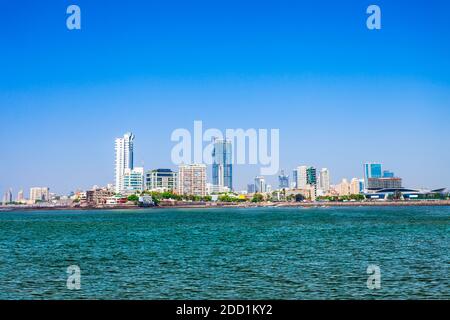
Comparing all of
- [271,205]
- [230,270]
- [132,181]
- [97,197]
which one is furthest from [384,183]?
[230,270]

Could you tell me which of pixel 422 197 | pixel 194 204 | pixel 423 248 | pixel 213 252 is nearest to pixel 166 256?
pixel 213 252

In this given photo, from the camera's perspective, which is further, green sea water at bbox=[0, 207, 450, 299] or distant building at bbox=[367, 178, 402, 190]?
distant building at bbox=[367, 178, 402, 190]

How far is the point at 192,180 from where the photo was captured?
192 m

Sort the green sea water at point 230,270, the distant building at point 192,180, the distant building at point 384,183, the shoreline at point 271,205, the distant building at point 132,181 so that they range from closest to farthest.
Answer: the green sea water at point 230,270 → the shoreline at point 271,205 → the distant building at point 384,183 → the distant building at point 192,180 → the distant building at point 132,181

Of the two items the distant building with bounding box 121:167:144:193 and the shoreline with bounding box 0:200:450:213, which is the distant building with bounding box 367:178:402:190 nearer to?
the shoreline with bounding box 0:200:450:213

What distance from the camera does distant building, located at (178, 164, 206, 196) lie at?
191750mm

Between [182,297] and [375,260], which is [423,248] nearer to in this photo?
[375,260]

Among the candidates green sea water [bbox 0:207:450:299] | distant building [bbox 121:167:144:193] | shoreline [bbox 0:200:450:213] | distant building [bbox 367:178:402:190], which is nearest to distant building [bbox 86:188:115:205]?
shoreline [bbox 0:200:450:213]

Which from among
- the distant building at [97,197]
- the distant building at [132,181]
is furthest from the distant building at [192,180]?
the distant building at [97,197]

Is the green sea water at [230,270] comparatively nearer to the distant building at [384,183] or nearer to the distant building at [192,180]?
the distant building at [384,183]

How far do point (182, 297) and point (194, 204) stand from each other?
156m

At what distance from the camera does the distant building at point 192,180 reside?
192m

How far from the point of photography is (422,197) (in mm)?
173500

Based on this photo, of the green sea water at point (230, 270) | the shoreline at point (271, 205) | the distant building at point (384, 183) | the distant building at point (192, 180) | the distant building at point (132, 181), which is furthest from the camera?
the distant building at point (132, 181)
